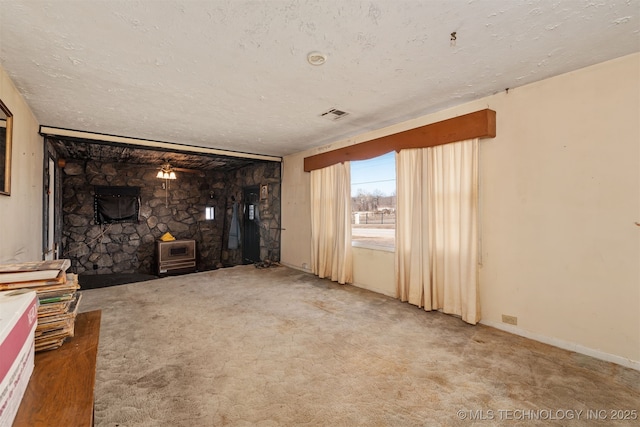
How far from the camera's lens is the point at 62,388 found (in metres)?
0.90

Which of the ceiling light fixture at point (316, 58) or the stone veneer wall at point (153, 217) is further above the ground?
the ceiling light fixture at point (316, 58)

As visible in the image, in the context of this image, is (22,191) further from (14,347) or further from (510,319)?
(510,319)

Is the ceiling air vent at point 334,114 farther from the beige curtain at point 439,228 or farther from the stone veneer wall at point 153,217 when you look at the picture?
the stone veneer wall at point 153,217

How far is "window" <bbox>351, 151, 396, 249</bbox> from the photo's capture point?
12.8 feet

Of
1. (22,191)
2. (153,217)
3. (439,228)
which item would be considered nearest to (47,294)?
(22,191)

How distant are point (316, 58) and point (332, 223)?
285 centimetres

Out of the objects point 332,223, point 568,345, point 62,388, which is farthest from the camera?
point 332,223

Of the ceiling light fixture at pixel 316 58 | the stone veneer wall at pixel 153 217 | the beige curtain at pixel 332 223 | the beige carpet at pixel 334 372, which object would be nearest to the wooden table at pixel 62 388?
the beige carpet at pixel 334 372

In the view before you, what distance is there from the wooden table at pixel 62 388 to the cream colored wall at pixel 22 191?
171 cm

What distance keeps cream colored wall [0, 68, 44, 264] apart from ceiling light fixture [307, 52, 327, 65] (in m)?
2.34

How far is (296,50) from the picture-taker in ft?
6.42

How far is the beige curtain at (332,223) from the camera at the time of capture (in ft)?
14.1

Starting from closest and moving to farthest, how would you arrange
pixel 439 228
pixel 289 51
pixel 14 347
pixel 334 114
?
1. pixel 14 347
2. pixel 289 51
3. pixel 439 228
4. pixel 334 114

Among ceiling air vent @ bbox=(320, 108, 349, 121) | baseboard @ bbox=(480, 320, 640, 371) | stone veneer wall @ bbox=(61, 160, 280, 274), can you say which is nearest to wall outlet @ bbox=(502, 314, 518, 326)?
baseboard @ bbox=(480, 320, 640, 371)
